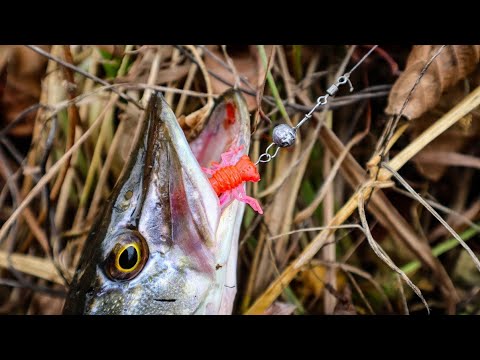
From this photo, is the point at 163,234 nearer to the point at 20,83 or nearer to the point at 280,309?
the point at 280,309

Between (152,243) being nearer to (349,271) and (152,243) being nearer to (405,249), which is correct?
(349,271)

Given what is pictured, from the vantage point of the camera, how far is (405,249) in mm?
1896

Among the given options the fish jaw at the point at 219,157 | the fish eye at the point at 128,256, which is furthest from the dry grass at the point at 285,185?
the fish eye at the point at 128,256

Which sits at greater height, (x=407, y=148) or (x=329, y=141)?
(x=329, y=141)

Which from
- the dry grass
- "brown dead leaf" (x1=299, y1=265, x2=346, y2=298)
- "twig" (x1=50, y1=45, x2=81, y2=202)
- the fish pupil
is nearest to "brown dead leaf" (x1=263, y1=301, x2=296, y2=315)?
the dry grass

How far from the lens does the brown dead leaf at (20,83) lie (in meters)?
2.04

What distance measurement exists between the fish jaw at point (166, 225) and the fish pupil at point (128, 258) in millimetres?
34

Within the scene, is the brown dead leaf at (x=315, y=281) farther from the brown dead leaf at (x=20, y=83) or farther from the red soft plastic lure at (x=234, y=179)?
the brown dead leaf at (x=20, y=83)

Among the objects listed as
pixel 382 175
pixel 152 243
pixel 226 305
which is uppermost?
pixel 382 175

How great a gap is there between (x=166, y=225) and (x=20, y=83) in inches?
52.1

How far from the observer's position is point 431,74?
1.71 meters
